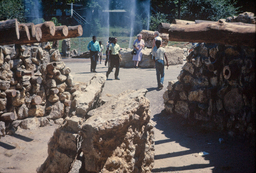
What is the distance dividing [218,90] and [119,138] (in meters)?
3.32

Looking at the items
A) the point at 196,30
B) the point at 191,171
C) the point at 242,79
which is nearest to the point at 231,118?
the point at 242,79

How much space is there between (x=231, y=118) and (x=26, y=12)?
27679mm

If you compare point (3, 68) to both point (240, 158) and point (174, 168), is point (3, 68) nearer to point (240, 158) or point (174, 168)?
point (174, 168)

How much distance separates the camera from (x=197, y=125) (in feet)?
20.0

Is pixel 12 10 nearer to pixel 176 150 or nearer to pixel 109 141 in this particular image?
pixel 176 150

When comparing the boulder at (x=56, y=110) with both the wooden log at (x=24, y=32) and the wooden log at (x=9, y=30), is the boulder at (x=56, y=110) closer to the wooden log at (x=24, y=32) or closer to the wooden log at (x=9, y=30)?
the wooden log at (x=24, y=32)

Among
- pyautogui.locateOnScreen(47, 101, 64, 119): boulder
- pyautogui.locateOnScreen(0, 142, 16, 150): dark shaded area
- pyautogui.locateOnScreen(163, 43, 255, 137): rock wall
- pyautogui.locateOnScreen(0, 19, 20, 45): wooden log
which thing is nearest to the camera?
pyautogui.locateOnScreen(0, 19, 20, 45): wooden log

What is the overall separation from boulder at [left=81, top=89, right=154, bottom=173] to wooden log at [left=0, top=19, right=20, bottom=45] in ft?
6.02

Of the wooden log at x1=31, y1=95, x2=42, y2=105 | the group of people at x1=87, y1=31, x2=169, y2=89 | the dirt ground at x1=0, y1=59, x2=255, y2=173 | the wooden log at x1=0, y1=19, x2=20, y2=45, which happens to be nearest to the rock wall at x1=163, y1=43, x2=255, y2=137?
the dirt ground at x1=0, y1=59, x2=255, y2=173

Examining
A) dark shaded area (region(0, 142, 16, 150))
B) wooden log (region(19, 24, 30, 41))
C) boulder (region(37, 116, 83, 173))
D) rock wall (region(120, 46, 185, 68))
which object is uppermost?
wooden log (region(19, 24, 30, 41))

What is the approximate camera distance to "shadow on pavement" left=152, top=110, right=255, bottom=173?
4.29 metres

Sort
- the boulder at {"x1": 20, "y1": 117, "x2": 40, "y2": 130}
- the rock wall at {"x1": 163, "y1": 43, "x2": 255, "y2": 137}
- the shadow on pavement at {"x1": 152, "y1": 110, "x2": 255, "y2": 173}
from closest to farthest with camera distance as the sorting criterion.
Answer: the shadow on pavement at {"x1": 152, "y1": 110, "x2": 255, "y2": 173}, the rock wall at {"x1": 163, "y1": 43, "x2": 255, "y2": 137}, the boulder at {"x1": 20, "y1": 117, "x2": 40, "y2": 130}

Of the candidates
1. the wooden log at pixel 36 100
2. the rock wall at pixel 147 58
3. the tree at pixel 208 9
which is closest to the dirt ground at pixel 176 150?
the wooden log at pixel 36 100

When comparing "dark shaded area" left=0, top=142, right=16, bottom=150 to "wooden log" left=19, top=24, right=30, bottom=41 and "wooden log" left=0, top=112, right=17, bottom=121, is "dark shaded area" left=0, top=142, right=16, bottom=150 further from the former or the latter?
"wooden log" left=19, top=24, right=30, bottom=41
